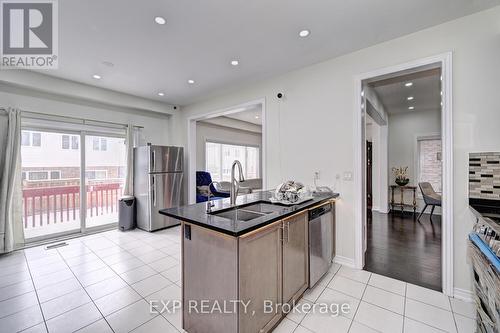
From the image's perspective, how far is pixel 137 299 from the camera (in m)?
2.19

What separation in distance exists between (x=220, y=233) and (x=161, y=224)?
3.62m

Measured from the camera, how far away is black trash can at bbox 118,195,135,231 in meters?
4.44

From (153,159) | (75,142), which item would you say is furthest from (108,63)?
(75,142)

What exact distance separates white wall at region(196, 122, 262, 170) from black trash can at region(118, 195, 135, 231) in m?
2.06

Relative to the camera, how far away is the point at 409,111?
5.82 m

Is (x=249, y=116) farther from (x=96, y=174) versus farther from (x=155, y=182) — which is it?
(x=96, y=174)

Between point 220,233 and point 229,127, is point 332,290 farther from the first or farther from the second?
point 229,127

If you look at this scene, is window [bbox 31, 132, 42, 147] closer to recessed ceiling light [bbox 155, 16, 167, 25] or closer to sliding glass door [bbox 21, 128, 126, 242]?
sliding glass door [bbox 21, 128, 126, 242]

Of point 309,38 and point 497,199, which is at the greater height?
point 309,38

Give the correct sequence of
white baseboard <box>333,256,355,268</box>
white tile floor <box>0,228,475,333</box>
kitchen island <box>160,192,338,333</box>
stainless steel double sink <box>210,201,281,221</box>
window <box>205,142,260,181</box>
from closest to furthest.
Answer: kitchen island <box>160,192,338,333</box> < white tile floor <box>0,228,475,333</box> < stainless steel double sink <box>210,201,281,221</box> < white baseboard <box>333,256,355,268</box> < window <box>205,142,260,181</box>

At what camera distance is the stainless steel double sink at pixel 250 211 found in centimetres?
196

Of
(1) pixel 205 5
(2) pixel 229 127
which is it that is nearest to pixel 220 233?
(1) pixel 205 5

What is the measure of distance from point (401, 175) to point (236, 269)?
629 cm

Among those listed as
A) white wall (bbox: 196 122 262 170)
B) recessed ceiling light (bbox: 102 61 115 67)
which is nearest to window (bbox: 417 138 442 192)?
white wall (bbox: 196 122 262 170)
